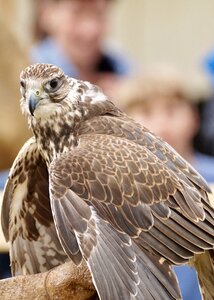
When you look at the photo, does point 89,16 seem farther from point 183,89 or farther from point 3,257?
point 3,257

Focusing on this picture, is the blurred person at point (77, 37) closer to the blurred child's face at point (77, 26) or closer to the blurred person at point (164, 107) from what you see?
the blurred child's face at point (77, 26)

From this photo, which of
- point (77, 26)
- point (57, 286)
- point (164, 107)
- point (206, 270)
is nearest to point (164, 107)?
point (164, 107)

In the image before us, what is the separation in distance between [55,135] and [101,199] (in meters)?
0.63

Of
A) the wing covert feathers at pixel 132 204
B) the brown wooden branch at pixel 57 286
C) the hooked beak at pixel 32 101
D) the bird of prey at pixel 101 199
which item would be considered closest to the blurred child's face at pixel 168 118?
the bird of prey at pixel 101 199

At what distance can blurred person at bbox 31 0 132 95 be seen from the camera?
10602 millimetres

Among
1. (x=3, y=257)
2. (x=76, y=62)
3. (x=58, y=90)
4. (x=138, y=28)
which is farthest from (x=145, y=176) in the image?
(x=138, y=28)

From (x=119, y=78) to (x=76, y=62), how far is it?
556 millimetres

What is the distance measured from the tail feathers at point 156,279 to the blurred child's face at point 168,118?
3.24 m

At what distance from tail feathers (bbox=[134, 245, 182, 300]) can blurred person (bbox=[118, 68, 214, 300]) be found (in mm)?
2919

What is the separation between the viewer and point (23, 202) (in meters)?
7.23

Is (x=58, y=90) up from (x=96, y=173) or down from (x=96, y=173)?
up

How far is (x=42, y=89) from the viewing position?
6871 mm

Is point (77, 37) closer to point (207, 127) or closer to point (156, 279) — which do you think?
point (207, 127)

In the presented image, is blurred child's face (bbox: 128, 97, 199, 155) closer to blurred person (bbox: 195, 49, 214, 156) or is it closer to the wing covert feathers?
blurred person (bbox: 195, 49, 214, 156)
